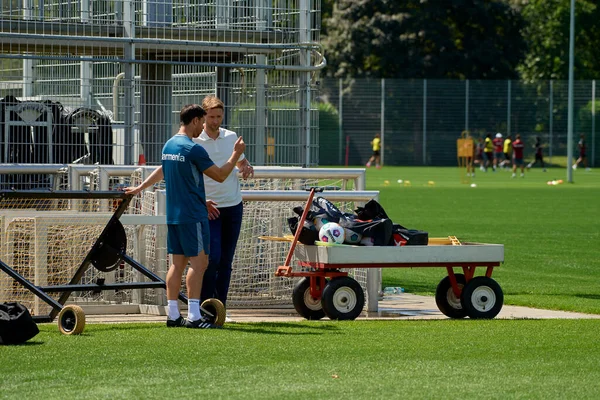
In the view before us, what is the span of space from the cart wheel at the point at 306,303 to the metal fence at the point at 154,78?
2713 mm

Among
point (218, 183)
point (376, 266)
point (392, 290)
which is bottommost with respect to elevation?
point (392, 290)

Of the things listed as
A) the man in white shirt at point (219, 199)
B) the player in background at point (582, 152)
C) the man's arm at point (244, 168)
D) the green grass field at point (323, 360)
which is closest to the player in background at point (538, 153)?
the player in background at point (582, 152)

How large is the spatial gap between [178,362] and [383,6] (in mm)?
67595

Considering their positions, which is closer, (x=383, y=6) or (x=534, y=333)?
(x=534, y=333)

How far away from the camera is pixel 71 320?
9375 millimetres

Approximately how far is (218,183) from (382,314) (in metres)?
2.19

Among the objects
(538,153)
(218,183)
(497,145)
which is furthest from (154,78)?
(538,153)

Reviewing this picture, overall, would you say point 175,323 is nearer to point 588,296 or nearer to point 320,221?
point 320,221

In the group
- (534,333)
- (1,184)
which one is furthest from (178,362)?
(1,184)

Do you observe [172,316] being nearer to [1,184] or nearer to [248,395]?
[248,395]

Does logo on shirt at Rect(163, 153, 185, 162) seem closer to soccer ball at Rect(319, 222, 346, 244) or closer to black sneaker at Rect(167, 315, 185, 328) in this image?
black sneaker at Rect(167, 315, 185, 328)

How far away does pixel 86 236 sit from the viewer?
11.6 meters

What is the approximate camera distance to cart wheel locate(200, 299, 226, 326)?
9938mm

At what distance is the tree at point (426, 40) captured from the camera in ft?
237
